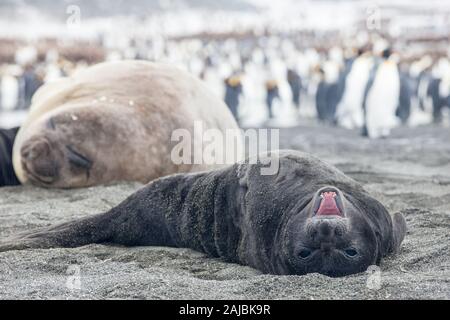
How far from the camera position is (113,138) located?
7.23 metres

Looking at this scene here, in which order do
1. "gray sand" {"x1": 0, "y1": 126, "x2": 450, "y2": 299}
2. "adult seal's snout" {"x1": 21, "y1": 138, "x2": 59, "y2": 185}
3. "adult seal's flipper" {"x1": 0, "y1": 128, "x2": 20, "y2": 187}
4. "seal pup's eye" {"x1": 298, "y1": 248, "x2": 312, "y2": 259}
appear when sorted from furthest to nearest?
"adult seal's flipper" {"x1": 0, "y1": 128, "x2": 20, "y2": 187}
"adult seal's snout" {"x1": 21, "y1": 138, "x2": 59, "y2": 185}
"seal pup's eye" {"x1": 298, "y1": 248, "x2": 312, "y2": 259}
"gray sand" {"x1": 0, "y1": 126, "x2": 450, "y2": 299}

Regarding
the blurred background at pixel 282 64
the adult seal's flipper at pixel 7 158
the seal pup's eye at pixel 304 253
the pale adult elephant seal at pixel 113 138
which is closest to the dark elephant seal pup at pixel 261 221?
the seal pup's eye at pixel 304 253

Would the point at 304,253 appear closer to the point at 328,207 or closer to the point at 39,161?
the point at 328,207

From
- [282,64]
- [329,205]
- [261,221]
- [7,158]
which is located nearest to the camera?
[329,205]

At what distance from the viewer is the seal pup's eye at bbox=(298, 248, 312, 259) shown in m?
3.91

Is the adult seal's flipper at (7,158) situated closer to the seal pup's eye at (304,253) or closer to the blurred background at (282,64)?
the blurred background at (282,64)

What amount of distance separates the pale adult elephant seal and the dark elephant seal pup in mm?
2067

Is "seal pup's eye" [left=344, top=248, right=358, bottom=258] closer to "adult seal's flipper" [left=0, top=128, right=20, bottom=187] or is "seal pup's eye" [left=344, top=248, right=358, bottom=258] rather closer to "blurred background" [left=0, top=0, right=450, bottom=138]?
"adult seal's flipper" [left=0, top=128, right=20, bottom=187]

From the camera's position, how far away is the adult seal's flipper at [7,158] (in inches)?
305

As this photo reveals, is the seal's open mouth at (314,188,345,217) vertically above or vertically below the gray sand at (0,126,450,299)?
above

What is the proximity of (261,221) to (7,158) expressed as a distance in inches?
163

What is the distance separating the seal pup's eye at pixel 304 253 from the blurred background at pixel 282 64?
17.0 feet

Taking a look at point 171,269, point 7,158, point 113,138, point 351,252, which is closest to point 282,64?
point 7,158

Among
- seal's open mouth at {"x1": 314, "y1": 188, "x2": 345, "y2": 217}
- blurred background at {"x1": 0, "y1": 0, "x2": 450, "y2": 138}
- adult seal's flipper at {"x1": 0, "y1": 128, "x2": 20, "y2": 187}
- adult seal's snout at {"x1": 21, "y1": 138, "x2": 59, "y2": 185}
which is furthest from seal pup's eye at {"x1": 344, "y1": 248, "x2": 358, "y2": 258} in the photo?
blurred background at {"x1": 0, "y1": 0, "x2": 450, "y2": 138}
